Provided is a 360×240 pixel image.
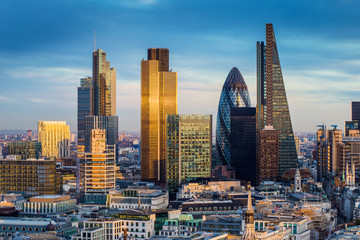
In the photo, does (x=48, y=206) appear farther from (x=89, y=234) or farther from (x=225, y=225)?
(x=225, y=225)

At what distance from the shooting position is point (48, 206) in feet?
608

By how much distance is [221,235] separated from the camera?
13400 cm

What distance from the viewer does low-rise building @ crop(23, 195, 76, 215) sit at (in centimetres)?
18488

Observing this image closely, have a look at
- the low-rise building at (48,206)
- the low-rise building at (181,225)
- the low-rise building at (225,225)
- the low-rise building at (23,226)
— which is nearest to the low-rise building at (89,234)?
the low-rise building at (23,226)

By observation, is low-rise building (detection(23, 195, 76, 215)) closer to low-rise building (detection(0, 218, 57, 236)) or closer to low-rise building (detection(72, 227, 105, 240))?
low-rise building (detection(0, 218, 57, 236))

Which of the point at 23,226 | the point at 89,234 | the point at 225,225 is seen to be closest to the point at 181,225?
the point at 225,225

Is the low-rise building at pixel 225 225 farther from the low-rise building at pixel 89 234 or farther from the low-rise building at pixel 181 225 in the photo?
the low-rise building at pixel 89 234

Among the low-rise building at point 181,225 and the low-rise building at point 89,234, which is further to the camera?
the low-rise building at point 181,225

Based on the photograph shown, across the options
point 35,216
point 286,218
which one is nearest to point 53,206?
point 35,216

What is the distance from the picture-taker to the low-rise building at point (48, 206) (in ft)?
607

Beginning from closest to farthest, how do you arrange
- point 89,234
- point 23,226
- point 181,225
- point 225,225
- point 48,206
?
1. point 89,234
2. point 225,225
3. point 23,226
4. point 181,225
5. point 48,206

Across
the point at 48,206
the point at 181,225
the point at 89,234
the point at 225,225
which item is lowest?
the point at 89,234

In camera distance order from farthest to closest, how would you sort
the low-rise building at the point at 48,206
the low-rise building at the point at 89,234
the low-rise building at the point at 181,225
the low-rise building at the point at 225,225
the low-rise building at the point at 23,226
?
the low-rise building at the point at 48,206, the low-rise building at the point at 181,225, the low-rise building at the point at 23,226, the low-rise building at the point at 225,225, the low-rise building at the point at 89,234

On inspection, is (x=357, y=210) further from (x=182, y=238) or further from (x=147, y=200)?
(x=182, y=238)
